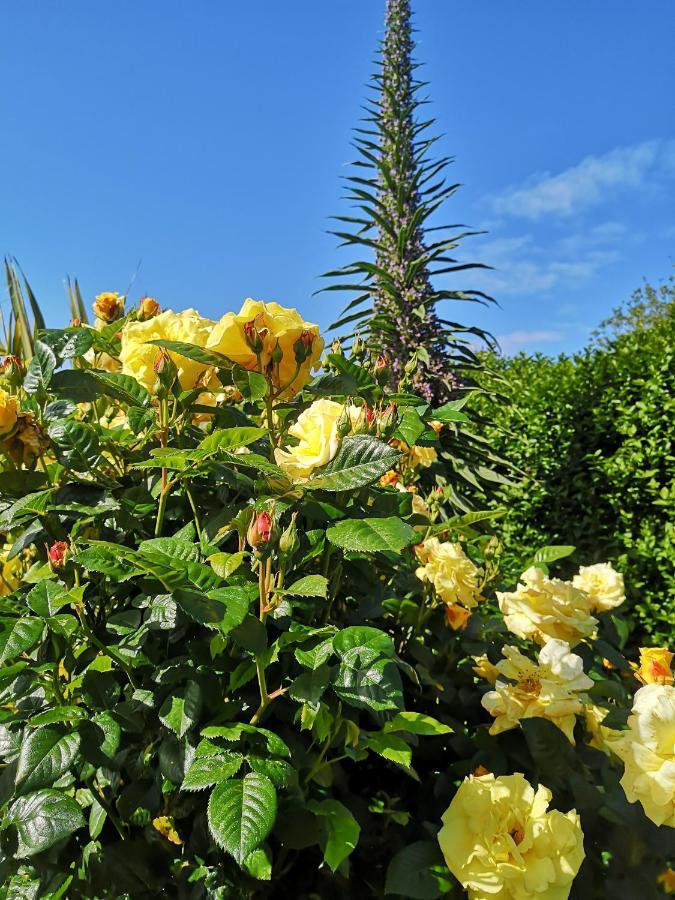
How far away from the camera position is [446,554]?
3.78ft

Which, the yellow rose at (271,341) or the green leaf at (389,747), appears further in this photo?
the yellow rose at (271,341)

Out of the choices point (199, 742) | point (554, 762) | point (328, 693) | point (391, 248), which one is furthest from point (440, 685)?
point (391, 248)

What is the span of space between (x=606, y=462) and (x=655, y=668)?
111 inches

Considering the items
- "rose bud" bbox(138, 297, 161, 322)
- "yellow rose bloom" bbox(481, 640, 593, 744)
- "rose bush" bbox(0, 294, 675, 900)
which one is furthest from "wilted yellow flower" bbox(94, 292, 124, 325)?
"yellow rose bloom" bbox(481, 640, 593, 744)

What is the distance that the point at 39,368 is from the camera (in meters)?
0.90

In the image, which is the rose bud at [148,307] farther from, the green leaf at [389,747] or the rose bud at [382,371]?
the green leaf at [389,747]

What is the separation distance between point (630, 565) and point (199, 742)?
3261 mm

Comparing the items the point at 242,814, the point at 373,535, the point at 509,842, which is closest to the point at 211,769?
the point at 242,814

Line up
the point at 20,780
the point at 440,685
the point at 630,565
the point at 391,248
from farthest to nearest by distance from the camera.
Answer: the point at 391,248, the point at 630,565, the point at 440,685, the point at 20,780

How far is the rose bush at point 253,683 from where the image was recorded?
0.64 m

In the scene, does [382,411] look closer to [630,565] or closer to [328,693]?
[328,693]

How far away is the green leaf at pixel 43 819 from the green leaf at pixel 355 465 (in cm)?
39

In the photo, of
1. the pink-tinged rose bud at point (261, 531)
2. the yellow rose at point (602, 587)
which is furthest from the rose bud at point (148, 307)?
the yellow rose at point (602, 587)

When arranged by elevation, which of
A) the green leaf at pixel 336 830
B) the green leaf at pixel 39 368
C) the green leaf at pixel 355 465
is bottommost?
the green leaf at pixel 336 830
